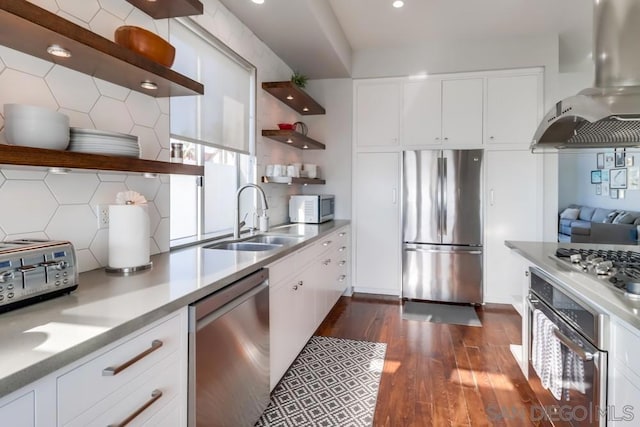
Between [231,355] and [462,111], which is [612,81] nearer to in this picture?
[231,355]

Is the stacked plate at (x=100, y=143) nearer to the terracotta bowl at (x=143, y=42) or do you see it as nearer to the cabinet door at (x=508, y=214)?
the terracotta bowl at (x=143, y=42)

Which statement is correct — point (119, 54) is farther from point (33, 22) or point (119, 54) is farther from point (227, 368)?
point (227, 368)

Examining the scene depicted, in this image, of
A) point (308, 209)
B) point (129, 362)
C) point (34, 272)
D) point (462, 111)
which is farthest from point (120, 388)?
point (462, 111)

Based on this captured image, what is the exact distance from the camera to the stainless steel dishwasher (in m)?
1.32

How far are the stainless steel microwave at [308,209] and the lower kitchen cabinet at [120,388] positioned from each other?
257cm

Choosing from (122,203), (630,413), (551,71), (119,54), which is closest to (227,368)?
(122,203)

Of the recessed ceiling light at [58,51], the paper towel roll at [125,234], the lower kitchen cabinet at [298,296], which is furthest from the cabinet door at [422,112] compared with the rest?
the recessed ceiling light at [58,51]

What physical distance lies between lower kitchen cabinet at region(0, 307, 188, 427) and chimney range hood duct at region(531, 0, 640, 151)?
187 centimetres

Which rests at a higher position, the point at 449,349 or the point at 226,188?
the point at 226,188

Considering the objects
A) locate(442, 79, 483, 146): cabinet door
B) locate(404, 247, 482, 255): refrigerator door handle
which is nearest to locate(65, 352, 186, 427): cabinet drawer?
locate(404, 247, 482, 255): refrigerator door handle

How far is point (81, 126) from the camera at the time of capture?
1526 millimetres

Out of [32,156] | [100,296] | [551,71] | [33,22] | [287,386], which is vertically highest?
[551,71]

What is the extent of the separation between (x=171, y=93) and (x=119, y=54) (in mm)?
512

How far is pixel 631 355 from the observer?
1145 mm
